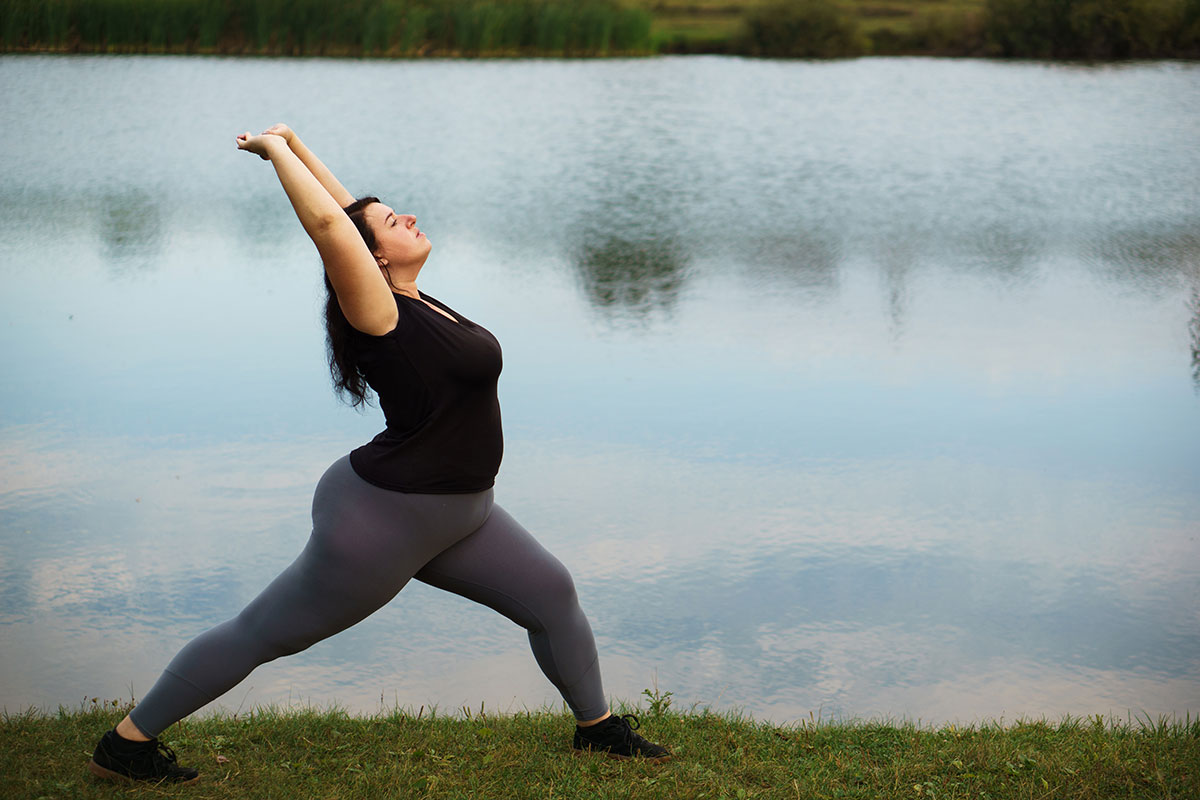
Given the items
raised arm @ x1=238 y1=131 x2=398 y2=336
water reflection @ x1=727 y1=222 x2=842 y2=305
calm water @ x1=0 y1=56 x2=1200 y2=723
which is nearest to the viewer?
raised arm @ x1=238 y1=131 x2=398 y2=336

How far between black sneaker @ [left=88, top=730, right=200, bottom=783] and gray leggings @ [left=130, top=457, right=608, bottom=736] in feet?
0.18

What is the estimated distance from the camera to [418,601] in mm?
4125

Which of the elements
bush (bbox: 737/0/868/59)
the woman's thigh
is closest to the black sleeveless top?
the woman's thigh

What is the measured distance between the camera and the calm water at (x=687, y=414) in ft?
12.3

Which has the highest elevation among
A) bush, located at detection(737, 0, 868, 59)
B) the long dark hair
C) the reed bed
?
bush, located at detection(737, 0, 868, 59)

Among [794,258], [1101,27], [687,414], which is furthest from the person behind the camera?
[1101,27]

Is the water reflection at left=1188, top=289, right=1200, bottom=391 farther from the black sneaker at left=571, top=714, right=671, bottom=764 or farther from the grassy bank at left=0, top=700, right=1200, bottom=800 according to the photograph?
the black sneaker at left=571, top=714, right=671, bottom=764

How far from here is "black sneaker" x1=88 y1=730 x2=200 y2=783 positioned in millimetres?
2787

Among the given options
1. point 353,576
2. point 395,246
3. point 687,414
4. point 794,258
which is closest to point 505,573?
point 353,576

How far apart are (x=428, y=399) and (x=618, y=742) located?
0.99m

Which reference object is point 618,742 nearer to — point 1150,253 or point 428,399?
point 428,399

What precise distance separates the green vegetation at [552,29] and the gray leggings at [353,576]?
66.5 feet

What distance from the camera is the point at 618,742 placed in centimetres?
304

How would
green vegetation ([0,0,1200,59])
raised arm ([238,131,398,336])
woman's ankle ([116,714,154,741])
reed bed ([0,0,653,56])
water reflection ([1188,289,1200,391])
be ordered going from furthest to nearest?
green vegetation ([0,0,1200,59]) < reed bed ([0,0,653,56]) < water reflection ([1188,289,1200,391]) < woman's ankle ([116,714,154,741]) < raised arm ([238,131,398,336])
